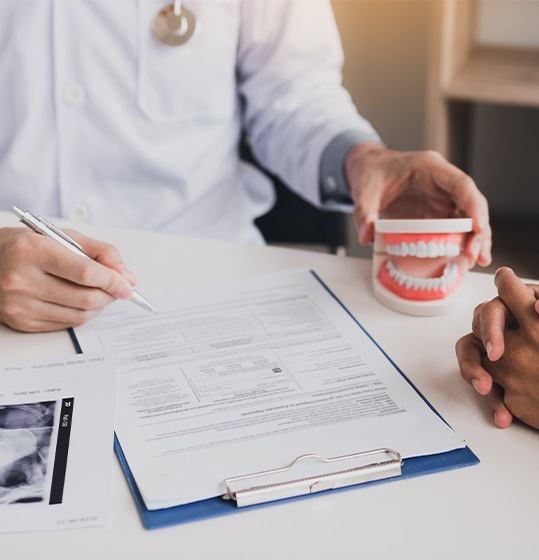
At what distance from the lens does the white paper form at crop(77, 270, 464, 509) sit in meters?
0.71

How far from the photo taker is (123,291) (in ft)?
2.93

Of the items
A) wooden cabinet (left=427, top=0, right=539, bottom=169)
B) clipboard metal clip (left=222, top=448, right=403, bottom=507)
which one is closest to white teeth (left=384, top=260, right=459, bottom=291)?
clipboard metal clip (left=222, top=448, right=403, bottom=507)

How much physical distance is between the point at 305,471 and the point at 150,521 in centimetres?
12

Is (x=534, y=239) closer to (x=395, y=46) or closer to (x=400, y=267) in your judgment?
(x=395, y=46)

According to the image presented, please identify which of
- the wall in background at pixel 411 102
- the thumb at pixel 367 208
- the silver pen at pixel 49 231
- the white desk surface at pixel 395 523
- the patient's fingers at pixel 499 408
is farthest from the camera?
the wall in background at pixel 411 102

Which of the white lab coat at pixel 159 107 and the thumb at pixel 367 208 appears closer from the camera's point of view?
the thumb at pixel 367 208

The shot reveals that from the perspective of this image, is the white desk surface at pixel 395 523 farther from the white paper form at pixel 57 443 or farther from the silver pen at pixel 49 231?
the silver pen at pixel 49 231

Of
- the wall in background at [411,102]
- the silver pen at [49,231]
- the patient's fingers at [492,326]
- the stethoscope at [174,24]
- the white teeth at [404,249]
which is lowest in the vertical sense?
the wall in background at [411,102]

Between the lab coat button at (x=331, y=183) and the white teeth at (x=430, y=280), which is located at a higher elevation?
the white teeth at (x=430, y=280)

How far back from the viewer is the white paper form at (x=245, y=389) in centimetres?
71

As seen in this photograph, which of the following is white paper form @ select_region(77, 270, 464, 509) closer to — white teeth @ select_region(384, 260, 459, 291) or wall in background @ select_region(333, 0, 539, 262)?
white teeth @ select_region(384, 260, 459, 291)

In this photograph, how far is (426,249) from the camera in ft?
3.01

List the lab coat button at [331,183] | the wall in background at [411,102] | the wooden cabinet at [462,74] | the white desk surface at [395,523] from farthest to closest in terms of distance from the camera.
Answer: the wall in background at [411,102] < the wooden cabinet at [462,74] < the lab coat button at [331,183] < the white desk surface at [395,523]

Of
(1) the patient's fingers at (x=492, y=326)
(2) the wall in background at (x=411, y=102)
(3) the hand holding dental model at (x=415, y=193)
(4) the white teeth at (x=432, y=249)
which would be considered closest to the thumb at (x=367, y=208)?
(3) the hand holding dental model at (x=415, y=193)
